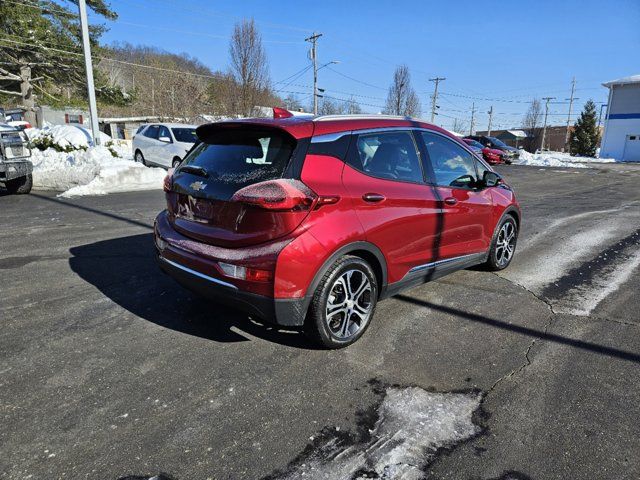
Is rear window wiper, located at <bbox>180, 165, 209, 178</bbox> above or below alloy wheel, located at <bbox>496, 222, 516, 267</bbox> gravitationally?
above

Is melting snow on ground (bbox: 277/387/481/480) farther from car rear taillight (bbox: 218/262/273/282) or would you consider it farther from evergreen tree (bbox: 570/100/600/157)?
evergreen tree (bbox: 570/100/600/157)

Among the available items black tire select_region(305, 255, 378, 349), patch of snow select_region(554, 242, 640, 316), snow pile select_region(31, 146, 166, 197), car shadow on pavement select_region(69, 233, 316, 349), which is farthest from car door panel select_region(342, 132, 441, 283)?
snow pile select_region(31, 146, 166, 197)

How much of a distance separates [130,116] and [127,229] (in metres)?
52.5

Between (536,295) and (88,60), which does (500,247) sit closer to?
(536,295)

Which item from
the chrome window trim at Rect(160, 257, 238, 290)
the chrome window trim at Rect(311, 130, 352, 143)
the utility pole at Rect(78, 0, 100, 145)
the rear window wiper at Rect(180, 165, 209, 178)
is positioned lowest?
the chrome window trim at Rect(160, 257, 238, 290)

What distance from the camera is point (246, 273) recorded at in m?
2.98

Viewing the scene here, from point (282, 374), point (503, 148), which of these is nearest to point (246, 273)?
point (282, 374)

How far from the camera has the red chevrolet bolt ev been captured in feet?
9.68

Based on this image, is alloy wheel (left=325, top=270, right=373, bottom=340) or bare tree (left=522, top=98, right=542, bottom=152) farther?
bare tree (left=522, top=98, right=542, bottom=152)

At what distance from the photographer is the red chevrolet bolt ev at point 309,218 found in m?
2.95

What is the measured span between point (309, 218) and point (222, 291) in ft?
2.68

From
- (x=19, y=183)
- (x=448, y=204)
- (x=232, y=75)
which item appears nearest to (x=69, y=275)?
(x=448, y=204)

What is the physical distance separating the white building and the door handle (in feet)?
154

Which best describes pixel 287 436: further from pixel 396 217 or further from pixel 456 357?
pixel 396 217
